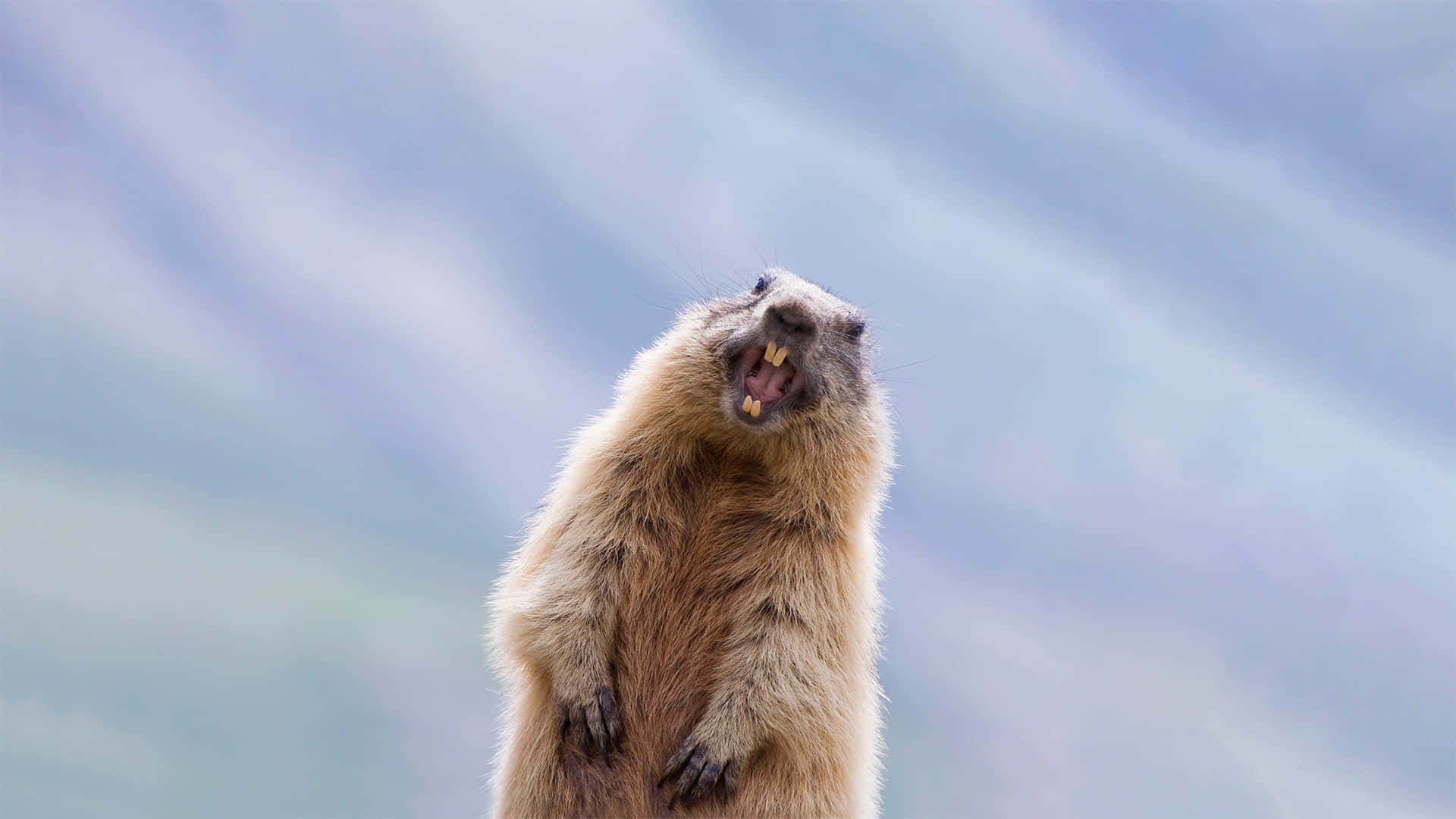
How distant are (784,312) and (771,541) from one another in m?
0.86

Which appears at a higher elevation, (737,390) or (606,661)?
(737,390)

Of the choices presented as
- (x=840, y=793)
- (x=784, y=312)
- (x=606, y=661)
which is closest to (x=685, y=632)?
(x=606, y=661)

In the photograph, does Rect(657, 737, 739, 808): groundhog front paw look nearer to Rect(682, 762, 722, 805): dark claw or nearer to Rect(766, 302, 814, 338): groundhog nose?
Rect(682, 762, 722, 805): dark claw

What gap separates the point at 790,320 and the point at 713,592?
106 centimetres

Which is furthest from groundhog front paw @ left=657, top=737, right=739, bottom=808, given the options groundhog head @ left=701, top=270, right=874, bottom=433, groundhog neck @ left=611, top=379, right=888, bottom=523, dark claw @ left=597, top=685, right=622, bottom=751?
groundhog head @ left=701, top=270, right=874, bottom=433

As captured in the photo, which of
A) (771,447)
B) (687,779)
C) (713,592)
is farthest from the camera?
(771,447)

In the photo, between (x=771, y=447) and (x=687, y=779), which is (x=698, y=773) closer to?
(x=687, y=779)

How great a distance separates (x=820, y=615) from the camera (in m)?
3.93

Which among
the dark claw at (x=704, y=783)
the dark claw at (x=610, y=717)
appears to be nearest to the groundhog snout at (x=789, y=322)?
the dark claw at (x=610, y=717)

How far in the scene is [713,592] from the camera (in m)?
3.95

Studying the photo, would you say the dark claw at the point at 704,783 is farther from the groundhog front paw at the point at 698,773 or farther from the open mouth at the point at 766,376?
the open mouth at the point at 766,376

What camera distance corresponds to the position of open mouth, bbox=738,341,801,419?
4.05m

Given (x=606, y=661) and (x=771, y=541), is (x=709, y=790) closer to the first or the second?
(x=606, y=661)

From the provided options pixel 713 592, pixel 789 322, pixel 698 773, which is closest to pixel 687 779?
pixel 698 773
